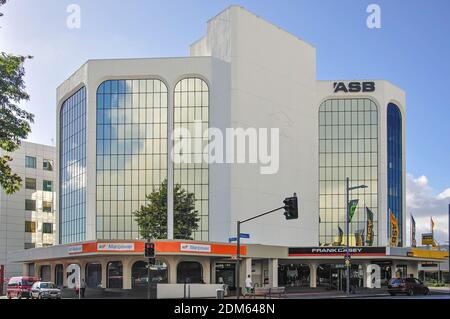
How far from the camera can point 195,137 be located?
64.1 metres

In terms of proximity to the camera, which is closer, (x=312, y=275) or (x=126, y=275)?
(x=126, y=275)

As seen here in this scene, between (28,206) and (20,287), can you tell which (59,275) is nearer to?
(20,287)

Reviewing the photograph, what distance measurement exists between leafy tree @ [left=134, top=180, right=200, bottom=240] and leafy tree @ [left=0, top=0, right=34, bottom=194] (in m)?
34.7

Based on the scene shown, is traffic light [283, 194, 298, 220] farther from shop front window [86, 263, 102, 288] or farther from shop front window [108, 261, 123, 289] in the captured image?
shop front window [86, 263, 102, 288]

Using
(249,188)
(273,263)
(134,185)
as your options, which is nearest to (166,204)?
(134,185)

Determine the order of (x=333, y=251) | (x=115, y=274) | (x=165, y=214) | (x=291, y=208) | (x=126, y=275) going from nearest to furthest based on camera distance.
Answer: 1. (x=291, y=208)
2. (x=126, y=275)
3. (x=115, y=274)
4. (x=165, y=214)
5. (x=333, y=251)

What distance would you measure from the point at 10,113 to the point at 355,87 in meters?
58.9

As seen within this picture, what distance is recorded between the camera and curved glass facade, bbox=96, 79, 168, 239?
208ft

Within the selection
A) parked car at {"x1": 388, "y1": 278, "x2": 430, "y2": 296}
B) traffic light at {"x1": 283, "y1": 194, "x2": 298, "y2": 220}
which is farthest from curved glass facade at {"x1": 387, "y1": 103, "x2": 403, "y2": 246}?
traffic light at {"x1": 283, "y1": 194, "x2": 298, "y2": 220}

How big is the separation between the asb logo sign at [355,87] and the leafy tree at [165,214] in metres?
27.5

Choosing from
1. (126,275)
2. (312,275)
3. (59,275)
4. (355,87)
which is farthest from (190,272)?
(355,87)

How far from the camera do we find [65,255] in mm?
58094

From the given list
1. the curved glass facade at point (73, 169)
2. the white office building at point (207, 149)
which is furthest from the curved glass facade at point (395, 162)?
the curved glass facade at point (73, 169)

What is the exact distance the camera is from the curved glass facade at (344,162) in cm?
7831
